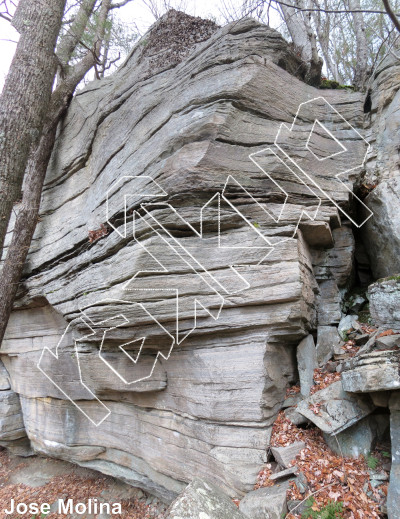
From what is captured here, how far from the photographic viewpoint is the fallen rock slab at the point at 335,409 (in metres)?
4.36

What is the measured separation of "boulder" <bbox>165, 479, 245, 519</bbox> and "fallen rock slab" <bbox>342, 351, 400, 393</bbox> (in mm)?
2367

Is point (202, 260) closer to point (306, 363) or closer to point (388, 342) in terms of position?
point (306, 363)

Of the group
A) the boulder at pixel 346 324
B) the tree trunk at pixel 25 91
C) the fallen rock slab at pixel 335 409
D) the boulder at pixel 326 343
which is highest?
the tree trunk at pixel 25 91

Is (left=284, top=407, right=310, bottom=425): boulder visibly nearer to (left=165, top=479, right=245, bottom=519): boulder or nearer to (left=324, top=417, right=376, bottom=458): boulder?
(left=324, top=417, right=376, bottom=458): boulder

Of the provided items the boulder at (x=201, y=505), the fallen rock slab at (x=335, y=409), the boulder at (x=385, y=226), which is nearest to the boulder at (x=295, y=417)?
the fallen rock slab at (x=335, y=409)

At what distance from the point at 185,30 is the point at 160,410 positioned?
8.20 meters

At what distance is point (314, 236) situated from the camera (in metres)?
5.87

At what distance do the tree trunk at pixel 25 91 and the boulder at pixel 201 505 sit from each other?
259 inches

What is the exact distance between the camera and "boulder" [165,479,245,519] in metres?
2.25

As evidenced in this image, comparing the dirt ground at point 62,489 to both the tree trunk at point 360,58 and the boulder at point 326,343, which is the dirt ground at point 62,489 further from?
the tree trunk at point 360,58

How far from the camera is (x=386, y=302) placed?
4637 millimetres

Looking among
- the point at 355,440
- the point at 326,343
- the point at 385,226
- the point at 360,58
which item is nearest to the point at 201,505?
the point at 355,440

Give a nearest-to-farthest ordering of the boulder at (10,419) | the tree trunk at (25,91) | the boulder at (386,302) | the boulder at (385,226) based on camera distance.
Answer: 1. the boulder at (386,302)
2. the boulder at (385,226)
3. the tree trunk at (25,91)
4. the boulder at (10,419)

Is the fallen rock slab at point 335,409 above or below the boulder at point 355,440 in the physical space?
above
